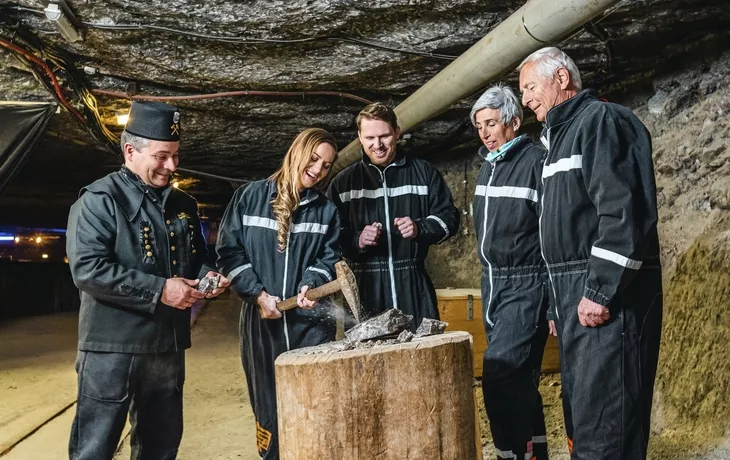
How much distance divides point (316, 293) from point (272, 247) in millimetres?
383

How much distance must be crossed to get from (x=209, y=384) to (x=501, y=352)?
3895 millimetres

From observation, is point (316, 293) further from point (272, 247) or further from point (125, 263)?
point (125, 263)

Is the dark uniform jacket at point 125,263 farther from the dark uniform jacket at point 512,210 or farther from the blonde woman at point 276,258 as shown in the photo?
the dark uniform jacket at point 512,210

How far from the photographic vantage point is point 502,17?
344 centimetres

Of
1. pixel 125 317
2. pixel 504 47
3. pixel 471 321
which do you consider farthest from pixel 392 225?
pixel 471 321

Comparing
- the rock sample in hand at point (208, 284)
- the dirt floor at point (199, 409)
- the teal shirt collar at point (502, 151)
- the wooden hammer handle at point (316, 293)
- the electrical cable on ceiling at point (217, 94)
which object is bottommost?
the dirt floor at point (199, 409)

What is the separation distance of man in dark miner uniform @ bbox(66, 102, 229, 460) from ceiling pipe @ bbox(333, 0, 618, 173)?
1.58 meters

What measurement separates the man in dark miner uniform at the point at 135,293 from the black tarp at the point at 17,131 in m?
2.30

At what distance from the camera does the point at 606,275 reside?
85.7 inches

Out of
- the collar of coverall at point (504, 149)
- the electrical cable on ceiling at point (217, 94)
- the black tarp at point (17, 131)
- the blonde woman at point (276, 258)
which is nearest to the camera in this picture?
the blonde woman at point (276, 258)

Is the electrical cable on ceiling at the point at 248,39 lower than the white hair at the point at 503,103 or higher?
higher

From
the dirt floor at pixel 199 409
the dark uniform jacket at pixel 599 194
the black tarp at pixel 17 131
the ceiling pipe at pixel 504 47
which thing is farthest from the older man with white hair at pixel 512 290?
the black tarp at pixel 17 131

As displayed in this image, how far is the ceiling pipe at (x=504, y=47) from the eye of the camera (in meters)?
2.58

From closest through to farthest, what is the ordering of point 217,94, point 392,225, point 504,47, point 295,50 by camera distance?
1. point 504,47
2. point 392,225
3. point 295,50
4. point 217,94
